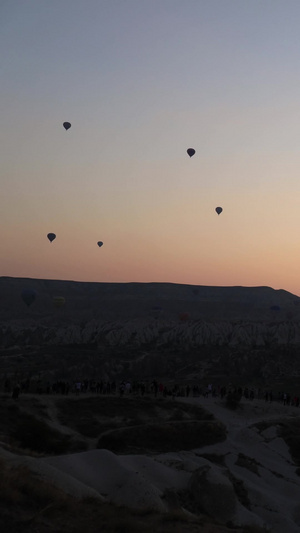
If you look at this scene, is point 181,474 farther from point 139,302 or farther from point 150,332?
point 139,302

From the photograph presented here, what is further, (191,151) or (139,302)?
(139,302)

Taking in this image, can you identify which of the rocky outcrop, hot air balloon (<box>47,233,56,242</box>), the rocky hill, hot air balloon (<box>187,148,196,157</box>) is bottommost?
the rocky outcrop

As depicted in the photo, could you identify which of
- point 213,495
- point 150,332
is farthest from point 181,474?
point 150,332

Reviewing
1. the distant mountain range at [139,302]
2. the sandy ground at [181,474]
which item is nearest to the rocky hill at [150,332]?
the distant mountain range at [139,302]

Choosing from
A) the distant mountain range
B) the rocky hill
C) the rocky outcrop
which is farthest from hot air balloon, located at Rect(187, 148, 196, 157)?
the distant mountain range

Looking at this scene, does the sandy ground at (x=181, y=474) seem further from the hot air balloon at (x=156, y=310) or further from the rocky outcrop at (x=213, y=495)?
the hot air balloon at (x=156, y=310)

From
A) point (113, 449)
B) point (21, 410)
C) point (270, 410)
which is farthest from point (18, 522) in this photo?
point (270, 410)

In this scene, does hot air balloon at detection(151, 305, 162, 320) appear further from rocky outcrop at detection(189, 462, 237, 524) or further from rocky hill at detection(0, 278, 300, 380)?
rocky outcrop at detection(189, 462, 237, 524)

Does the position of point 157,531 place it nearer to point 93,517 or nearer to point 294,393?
point 93,517
